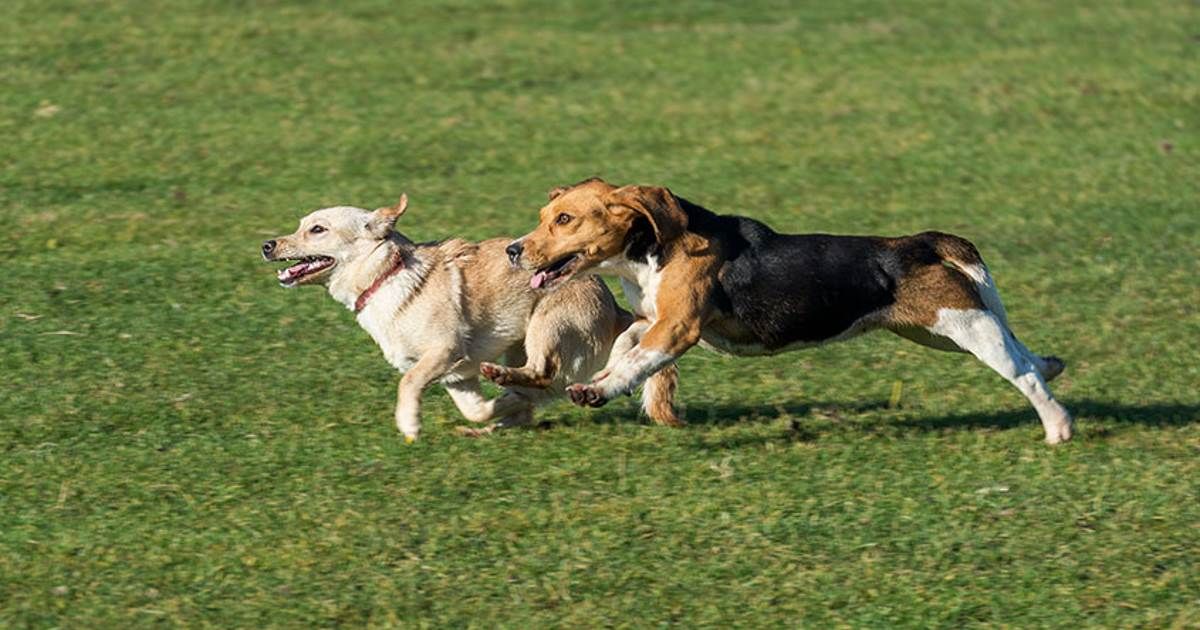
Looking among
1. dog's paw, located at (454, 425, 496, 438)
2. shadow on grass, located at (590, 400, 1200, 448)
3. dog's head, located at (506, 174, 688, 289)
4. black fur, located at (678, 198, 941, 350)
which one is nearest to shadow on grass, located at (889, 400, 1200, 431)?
shadow on grass, located at (590, 400, 1200, 448)

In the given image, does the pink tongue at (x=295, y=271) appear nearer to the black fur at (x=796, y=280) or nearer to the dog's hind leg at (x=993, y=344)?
the black fur at (x=796, y=280)

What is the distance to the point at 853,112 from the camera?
16234 millimetres

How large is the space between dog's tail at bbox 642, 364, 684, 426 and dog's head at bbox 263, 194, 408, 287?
141 centimetres

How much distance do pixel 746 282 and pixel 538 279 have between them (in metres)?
0.92

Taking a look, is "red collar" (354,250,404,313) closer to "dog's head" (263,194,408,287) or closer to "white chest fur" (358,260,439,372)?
"white chest fur" (358,260,439,372)

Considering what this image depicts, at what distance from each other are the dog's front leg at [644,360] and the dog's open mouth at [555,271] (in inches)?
17.1

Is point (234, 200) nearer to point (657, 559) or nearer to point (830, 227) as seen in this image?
point (830, 227)

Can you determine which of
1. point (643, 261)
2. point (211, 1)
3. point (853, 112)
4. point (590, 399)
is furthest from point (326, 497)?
point (211, 1)

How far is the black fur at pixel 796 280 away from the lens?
8.59 m

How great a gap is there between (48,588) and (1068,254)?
7721mm

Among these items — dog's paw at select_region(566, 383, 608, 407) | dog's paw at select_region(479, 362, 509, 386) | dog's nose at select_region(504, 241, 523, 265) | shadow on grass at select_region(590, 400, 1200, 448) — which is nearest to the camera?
dog's paw at select_region(566, 383, 608, 407)

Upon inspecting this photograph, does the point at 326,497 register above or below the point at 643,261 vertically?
below

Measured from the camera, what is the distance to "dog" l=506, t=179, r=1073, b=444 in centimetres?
838

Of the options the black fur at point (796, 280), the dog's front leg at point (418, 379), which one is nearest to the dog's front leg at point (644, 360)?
the black fur at point (796, 280)
